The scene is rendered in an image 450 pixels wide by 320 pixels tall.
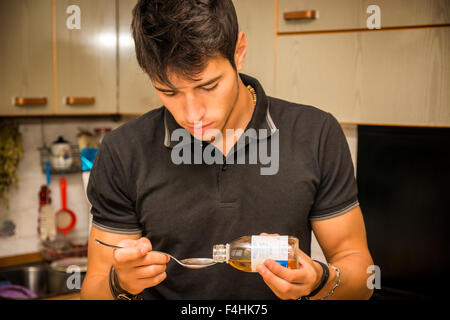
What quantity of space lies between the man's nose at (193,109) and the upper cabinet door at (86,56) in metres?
1.23

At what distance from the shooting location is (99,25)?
6.94 ft

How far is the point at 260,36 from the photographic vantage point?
5.91 feet

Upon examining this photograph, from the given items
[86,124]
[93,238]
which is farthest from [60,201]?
[93,238]

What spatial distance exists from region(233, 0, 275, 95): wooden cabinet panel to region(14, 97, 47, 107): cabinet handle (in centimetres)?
86

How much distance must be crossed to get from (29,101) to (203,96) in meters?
1.22

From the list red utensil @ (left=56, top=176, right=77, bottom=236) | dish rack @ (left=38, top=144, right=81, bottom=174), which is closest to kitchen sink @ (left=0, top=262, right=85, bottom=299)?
red utensil @ (left=56, top=176, right=77, bottom=236)

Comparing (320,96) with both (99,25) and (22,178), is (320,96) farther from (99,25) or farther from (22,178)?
(22,178)

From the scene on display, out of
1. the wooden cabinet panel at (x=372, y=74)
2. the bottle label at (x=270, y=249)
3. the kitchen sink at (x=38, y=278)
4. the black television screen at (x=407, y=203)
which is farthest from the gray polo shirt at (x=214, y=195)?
the kitchen sink at (x=38, y=278)

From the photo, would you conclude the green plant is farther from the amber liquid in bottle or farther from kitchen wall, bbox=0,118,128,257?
the amber liquid in bottle

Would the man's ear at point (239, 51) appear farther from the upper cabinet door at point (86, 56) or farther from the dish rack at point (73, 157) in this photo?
the dish rack at point (73, 157)

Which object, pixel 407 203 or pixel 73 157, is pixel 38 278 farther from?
pixel 407 203

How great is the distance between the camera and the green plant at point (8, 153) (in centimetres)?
218

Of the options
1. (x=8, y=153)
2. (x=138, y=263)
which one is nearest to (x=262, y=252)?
(x=138, y=263)

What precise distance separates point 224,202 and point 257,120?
212 millimetres
